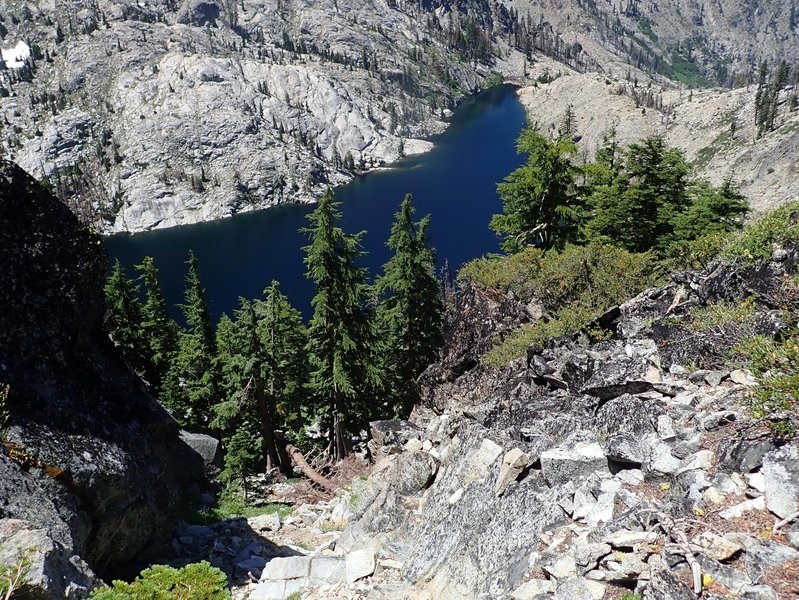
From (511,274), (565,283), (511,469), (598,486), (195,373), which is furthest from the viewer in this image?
(195,373)

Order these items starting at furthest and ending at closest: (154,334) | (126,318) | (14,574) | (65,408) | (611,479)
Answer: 1. (154,334)
2. (126,318)
3. (65,408)
4. (611,479)
5. (14,574)

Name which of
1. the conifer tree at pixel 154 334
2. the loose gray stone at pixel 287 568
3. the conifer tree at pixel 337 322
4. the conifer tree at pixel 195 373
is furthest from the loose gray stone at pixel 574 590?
the conifer tree at pixel 154 334

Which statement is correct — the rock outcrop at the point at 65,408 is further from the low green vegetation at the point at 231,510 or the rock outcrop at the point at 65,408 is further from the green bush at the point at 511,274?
the green bush at the point at 511,274

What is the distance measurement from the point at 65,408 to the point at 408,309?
19.0 m

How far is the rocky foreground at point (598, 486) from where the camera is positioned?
234 inches

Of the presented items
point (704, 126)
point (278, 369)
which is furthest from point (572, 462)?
point (704, 126)

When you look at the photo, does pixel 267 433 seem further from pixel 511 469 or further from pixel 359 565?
pixel 511 469

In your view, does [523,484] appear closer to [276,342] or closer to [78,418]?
[78,418]

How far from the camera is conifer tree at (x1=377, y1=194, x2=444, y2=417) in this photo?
28.1 m

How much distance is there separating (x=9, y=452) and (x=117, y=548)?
3.62 metres

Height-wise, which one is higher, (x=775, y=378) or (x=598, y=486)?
(x=775, y=378)

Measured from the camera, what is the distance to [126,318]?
35.0 m

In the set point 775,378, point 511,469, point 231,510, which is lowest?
point 231,510

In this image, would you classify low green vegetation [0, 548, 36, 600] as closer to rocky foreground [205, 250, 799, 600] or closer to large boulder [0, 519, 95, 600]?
large boulder [0, 519, 95, 600]
